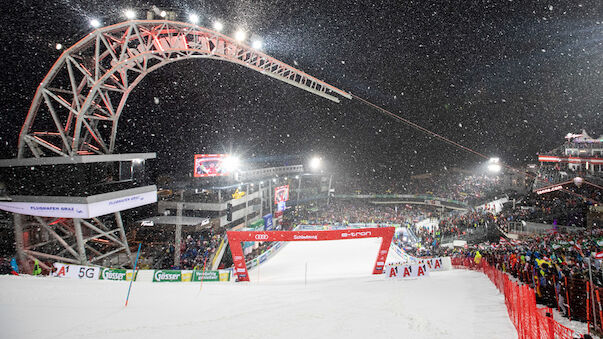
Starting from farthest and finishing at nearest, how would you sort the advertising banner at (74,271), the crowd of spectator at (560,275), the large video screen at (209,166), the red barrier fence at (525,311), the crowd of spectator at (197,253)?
the large video screen at (209,166), the crowd of spectator at (197,253), the advertising banner at (74,271), the crowd of spectator at (560,275), the red barrier fence at (525,311)

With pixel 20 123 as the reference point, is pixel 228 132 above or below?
above

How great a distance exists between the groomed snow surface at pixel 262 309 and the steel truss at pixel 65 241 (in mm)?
3726

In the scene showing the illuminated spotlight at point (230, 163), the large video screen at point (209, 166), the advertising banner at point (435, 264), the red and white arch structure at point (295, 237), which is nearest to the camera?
the red and white arch structure at point (295, 237)

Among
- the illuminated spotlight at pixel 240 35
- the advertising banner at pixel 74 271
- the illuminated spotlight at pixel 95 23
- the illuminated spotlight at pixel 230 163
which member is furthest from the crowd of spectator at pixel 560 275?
the illuminated spotlight at pixel 230 163

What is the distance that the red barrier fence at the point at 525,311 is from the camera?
5.35 meters

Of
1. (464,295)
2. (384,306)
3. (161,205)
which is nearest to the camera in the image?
(384,306)

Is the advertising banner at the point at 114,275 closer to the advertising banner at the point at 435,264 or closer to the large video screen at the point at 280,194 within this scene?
the advertising banner at the point at 435,264

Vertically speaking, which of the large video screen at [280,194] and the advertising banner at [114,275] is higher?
the large video screen at [280,194]

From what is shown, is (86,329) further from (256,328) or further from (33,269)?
(33,269)

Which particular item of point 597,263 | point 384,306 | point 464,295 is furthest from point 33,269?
point 597,263

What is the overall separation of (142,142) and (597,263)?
37866 mm

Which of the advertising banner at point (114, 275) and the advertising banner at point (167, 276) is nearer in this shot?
the advertising banner at point (114, 275)

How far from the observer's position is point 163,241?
2753 centimetres

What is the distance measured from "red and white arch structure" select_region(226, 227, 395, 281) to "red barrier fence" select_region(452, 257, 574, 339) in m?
4.47
